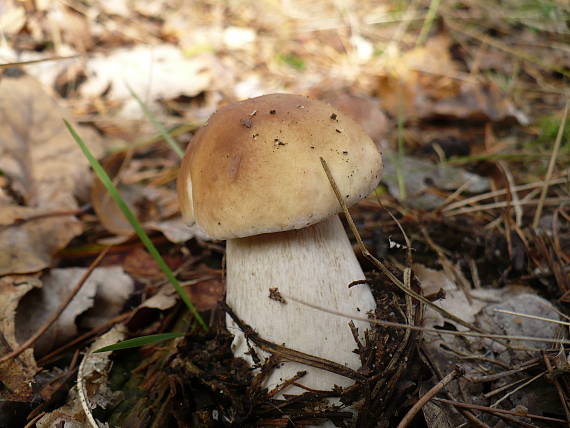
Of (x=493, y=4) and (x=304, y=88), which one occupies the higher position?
(x=493, y=4)

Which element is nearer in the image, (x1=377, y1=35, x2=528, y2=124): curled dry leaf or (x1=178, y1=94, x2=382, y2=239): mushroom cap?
(x1=178, y1=94, x2=382, y2=239): mushroom cap

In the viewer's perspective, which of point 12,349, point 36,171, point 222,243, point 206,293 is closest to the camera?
point 12,349

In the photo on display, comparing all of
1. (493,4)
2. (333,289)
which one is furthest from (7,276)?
(493,4)

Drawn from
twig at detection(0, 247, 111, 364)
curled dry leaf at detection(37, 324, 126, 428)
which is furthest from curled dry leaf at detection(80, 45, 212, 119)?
curled dry leaf at detection(37, 324, 126, 428)

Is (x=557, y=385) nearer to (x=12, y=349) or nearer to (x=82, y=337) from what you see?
(x=82, y=337)

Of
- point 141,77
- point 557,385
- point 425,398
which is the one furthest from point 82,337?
point 141,77

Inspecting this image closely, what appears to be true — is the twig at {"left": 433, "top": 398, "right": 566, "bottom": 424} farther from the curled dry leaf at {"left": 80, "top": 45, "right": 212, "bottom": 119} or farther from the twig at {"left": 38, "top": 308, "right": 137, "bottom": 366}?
the curled dry leaf at {"left": 80, "top": 45, "right": 212, "bottom": 119}

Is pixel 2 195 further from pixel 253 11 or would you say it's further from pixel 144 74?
pixel 253 11
